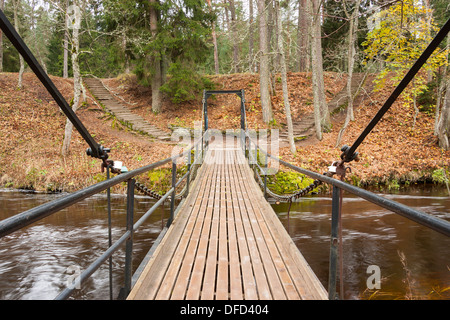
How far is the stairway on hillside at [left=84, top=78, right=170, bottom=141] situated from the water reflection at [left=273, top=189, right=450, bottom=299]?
31.9 ft

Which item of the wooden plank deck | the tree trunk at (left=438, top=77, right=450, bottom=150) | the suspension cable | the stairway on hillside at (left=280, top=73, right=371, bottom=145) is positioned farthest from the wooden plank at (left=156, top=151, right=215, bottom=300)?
the tree trunk at (left=438, top=77, right=450, bottom=150)

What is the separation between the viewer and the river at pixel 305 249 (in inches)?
192

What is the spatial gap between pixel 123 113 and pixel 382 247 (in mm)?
16905

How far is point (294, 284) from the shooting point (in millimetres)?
2658

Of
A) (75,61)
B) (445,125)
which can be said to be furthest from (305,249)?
(75,61)

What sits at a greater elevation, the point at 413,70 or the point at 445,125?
the point at 445,125

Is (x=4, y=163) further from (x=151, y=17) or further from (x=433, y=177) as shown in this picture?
(x=433, y=177)

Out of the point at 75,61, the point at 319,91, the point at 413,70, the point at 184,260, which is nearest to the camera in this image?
the point at 413,70

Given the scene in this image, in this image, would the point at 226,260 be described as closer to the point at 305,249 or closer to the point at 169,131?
the point at 305,249

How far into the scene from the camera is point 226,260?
3.25 metres

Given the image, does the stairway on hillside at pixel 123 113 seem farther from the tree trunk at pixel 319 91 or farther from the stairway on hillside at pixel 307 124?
the tree trunk at pixel 319 91

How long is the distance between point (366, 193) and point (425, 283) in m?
4.39

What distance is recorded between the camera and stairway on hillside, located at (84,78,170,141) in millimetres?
17062
